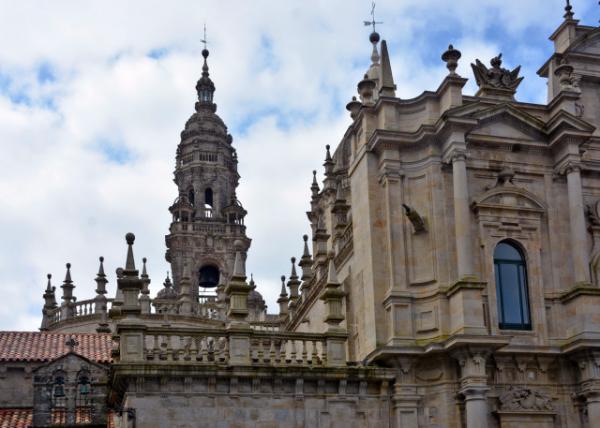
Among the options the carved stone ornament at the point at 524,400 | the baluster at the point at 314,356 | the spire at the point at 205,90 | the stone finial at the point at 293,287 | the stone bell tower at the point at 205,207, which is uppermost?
the spire at the point at 205,90

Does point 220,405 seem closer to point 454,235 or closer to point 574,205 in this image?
point 454,235

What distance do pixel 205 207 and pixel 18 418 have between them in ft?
131

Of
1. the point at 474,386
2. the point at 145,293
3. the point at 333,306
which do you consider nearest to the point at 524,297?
the point at 474,386

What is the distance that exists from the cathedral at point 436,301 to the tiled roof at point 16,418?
10.2 inches

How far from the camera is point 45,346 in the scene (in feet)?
102

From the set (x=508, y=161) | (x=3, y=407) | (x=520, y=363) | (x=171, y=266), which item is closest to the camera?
(x=520, y=363)

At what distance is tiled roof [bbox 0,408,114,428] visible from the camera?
87.7 ft

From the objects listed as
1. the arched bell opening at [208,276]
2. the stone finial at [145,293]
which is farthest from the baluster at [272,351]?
the arched bell opening at [208,276]

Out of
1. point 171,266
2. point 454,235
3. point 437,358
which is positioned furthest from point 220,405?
point 171,266

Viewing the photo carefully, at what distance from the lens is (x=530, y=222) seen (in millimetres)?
23875

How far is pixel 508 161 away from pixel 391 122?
3190 mm

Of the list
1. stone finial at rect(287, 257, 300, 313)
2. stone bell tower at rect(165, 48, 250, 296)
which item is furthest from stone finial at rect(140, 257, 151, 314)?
stone bell tower at rect(165, 48, 250, 296)

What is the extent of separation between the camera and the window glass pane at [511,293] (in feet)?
76.4

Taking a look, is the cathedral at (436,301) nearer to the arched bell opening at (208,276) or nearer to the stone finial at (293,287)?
the stone finial at (293,287)
